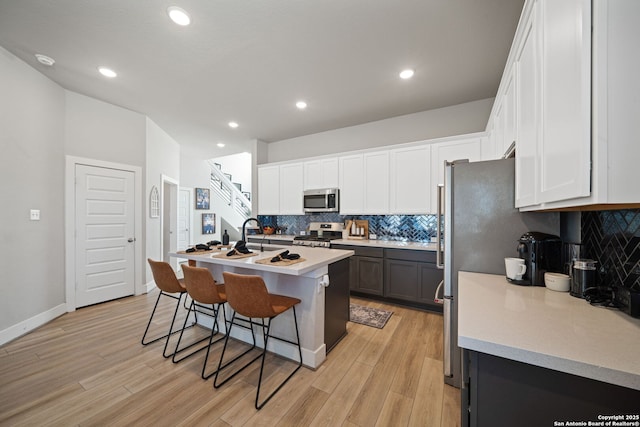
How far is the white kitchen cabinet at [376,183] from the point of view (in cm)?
386

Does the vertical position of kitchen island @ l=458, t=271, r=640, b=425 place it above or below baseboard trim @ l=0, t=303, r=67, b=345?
above

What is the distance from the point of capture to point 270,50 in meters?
2.45

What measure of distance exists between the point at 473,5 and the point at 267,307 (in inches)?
109

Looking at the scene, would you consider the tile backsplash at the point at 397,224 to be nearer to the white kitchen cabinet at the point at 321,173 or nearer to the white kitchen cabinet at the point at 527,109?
the white kitchen cabinet at the point at 321,173

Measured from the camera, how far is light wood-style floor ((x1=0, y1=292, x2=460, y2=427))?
1584 mm

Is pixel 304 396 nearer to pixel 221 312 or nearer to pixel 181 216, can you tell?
pixel 221 312

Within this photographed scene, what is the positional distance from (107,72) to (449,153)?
435 cm

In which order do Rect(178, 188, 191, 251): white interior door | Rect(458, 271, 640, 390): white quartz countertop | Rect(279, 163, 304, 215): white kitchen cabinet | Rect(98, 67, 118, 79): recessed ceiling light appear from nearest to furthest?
1. Rect(458, 271, 640, 390): white quartz countertop
2. Rect(98, 67, 118, 79): recessed ceiling light
3. Rect(279, 163, 304, 215): white kitchen cabinet
4. Rect(178, 188, 191, 251): white interior door

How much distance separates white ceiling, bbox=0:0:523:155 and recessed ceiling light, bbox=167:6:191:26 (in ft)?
0.13

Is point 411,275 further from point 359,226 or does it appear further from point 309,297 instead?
point 309,297

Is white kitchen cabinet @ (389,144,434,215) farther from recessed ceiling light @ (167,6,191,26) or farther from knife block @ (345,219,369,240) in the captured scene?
recessed ceiling light @ (167,6,191,26)

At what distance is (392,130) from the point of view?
4.16 m

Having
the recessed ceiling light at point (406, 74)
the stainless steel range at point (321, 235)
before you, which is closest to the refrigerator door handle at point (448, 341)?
the stainless steel range at point (321, 235)

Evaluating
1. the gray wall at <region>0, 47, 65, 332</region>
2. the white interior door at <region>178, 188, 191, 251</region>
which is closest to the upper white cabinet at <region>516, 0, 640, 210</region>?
the gray wall at <region>0, 47, 65, 332</region>
